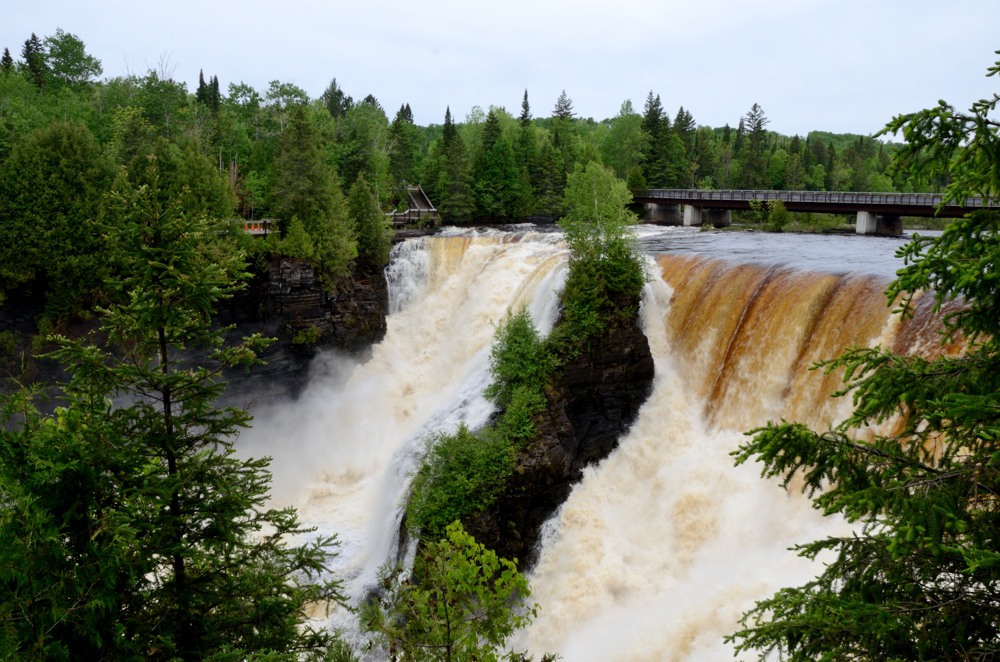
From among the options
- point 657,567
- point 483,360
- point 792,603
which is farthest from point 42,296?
point 792,603

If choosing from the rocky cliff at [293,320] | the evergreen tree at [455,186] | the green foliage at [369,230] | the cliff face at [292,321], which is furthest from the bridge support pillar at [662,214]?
the cliff face at [292,321]

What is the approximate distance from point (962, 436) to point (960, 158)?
2308 millimetres

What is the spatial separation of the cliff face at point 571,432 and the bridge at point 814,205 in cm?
1831

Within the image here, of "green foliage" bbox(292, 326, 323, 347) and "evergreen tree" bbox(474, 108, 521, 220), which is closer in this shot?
"green foliage" bbox(292, 326, 323, 347)

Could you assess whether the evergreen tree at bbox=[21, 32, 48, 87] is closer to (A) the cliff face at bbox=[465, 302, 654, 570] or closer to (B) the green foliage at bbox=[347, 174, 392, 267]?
(B) the green foliage at bbox=[347, 174, 392, 267]

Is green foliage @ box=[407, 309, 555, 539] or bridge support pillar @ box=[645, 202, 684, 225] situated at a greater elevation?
bridge support pillar @ box=[645, 202, 684, 225]

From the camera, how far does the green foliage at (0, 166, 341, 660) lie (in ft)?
20.5

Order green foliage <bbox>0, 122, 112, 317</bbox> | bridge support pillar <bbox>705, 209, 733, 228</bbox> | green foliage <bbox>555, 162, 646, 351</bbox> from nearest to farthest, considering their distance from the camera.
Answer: green foliage <bbox>555, 162, 646, 351</bbox> < green foliage <bbox>0, 122, 112, 317</bbox> < bridge support pillar <bbox>705, 209, 733, 228</bbox>

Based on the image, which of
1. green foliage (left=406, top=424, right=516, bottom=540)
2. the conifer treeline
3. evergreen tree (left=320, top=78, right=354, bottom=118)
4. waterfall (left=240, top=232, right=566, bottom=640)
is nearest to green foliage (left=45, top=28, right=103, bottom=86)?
the conifer treeline

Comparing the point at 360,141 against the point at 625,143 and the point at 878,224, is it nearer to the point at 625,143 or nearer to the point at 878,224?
the point at 878,224

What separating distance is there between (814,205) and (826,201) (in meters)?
1.09

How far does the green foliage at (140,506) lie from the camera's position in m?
6.25

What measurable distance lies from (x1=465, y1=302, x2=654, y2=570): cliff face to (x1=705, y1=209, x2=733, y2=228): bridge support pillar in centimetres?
3114

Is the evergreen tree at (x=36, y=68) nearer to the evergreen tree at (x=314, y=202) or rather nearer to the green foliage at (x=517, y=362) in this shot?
the evergreen tree at (x=314, y=202)
